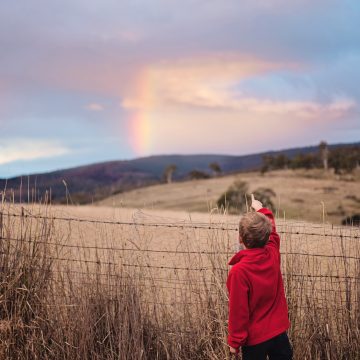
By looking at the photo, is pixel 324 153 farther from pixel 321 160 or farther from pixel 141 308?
pixel 141 308

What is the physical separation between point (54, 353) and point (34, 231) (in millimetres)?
1192

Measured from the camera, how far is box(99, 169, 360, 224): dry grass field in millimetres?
32566

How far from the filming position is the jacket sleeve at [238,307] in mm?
3365

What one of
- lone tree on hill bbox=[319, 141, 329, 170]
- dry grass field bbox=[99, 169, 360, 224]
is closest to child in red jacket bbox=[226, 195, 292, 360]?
dry grass field bbox=[99, 169, 360, 224]

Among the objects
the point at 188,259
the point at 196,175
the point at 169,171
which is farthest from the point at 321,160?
the point at 188,259

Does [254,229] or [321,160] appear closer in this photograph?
[254,229]

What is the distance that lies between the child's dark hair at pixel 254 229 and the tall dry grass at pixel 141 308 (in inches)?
53.6

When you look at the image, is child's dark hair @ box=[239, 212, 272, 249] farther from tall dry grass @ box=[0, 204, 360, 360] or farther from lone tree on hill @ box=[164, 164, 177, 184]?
lone tree on hill @ box=[164, 164, 177, 184]

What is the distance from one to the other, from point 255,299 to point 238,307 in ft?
0.45

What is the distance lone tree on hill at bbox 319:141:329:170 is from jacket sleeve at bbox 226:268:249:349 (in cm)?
5294

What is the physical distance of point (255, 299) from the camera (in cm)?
343

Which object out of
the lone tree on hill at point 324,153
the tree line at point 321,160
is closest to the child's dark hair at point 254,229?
the tree line at point 321,160

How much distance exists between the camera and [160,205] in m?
43.3

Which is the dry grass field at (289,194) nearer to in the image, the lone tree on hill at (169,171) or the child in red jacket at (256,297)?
the lone tree on hill at (169,171)
